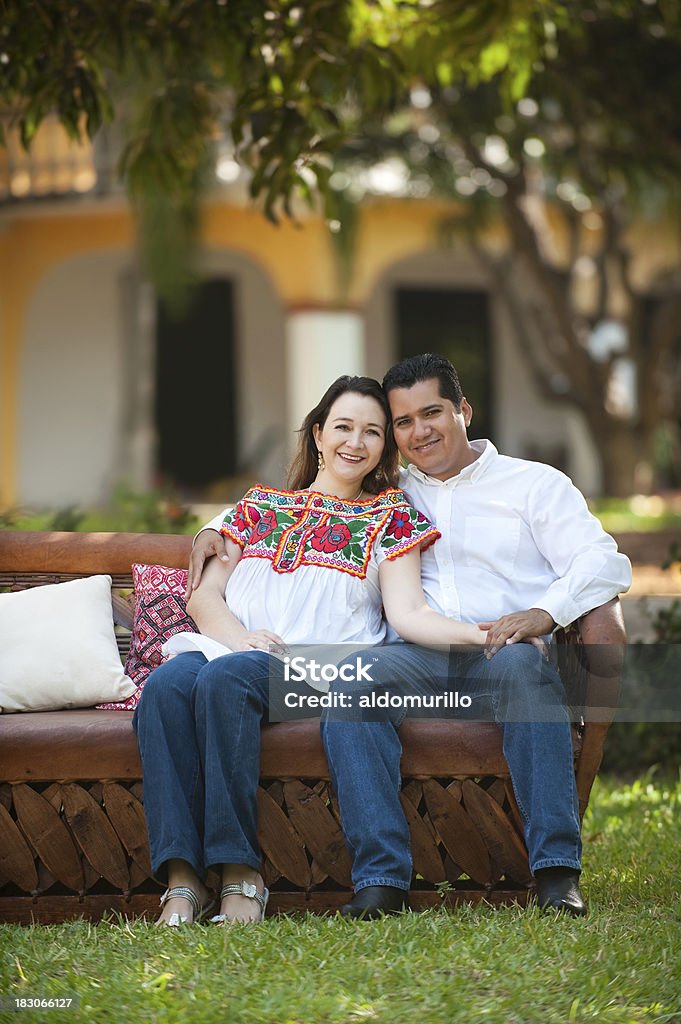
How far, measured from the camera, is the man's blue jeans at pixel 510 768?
3.18m

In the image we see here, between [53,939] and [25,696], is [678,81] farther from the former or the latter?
[53,939]

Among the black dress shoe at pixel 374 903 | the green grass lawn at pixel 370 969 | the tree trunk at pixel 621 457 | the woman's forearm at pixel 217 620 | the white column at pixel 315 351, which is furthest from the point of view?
the white column at pixel 315 351

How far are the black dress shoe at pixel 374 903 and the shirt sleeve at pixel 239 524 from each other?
1.04 m

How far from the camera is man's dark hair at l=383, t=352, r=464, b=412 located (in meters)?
3.76

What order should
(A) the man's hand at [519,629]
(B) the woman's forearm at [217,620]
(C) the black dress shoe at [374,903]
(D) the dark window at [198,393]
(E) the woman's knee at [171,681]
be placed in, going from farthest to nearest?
(D) the dark window at [198,393] < (B) the woman's forearm at [217,620] < (A) the man's hand at [519,629] < (E) the woman's knee at [171,681] < (C) the black dress shoe at [374,903]

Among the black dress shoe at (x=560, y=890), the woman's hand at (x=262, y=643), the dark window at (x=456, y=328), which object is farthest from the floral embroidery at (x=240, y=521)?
the dark window at (x=456, y=328)

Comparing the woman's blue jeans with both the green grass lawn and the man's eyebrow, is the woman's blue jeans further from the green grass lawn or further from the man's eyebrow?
the man's eyebrow

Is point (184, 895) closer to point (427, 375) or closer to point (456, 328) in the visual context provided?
point (427, 375)

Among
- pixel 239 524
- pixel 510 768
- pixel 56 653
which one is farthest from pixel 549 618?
pixel 56 653

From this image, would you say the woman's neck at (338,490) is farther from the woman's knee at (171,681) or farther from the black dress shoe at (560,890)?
the black dress shoe at (560,890)

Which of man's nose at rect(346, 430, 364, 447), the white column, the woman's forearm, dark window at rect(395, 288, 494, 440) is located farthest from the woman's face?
dark window at rect(395, 288, 494, 440)

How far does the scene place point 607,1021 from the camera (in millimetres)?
2562

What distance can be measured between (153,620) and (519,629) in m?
1.07

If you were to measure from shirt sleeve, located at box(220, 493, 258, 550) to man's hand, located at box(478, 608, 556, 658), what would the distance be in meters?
0.74
